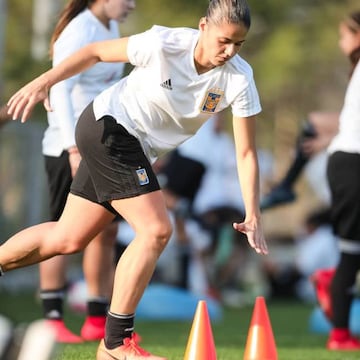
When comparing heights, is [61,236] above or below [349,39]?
below

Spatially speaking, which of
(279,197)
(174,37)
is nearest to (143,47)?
(174,37)

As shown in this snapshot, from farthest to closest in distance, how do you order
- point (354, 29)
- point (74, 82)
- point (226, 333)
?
1. point (226, 333)
2. point (354, 29)
3. point (74, 82)

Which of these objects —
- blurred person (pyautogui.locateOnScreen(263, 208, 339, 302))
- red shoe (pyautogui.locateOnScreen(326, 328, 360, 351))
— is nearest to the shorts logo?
red shoe (pyautogui.locateOnScreen(326, 328, 360, 351))

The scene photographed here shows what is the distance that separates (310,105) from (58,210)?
18.4 meters

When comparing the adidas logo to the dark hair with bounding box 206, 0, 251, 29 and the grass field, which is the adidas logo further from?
the grass field

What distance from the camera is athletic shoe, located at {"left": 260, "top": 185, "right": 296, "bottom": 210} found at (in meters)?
9.32

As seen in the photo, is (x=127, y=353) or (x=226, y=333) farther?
(x=226, y=333)

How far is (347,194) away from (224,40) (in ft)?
8.31

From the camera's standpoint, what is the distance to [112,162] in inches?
219

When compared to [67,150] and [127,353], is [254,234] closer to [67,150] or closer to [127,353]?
[127,353]

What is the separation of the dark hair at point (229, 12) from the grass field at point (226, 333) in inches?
68.9

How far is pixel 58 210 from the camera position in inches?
279

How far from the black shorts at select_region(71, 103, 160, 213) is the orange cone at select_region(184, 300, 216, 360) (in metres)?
0.71

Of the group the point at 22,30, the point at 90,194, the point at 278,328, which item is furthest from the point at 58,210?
the point at 22,30
